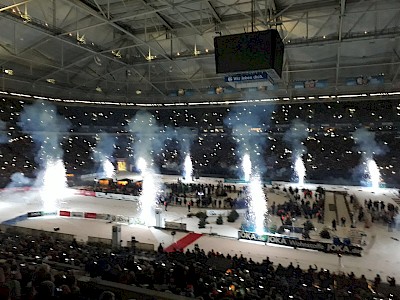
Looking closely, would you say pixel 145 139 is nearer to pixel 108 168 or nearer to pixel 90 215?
pixel 108 168

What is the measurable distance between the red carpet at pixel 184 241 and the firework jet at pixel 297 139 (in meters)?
24.7

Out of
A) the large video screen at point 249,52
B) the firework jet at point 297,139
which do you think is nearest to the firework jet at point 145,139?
the firework jet at point 297,139

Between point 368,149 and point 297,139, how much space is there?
797cm

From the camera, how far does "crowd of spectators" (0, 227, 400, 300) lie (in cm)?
495

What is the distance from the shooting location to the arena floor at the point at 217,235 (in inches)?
504

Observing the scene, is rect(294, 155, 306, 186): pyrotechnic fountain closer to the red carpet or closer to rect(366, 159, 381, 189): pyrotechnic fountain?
rect(366, 159, 381, 189): pyrotechnic fountain

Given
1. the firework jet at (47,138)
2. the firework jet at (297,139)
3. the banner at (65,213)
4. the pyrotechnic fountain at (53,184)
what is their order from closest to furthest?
the banner at (65,213)
the pyrotechnic fountain at (53,184)
the firework jet at (47,138)
the firework jet at (297,139)

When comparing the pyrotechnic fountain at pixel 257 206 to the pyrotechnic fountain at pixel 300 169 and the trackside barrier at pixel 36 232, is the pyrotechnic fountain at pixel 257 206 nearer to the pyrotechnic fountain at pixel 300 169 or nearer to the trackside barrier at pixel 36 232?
the pyrotechnic fountain at pixel 300 169

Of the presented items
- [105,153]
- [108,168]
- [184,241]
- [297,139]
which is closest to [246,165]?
[297,139]

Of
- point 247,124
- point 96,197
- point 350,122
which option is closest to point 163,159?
point 247,124

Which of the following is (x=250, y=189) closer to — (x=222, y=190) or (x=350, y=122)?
(x=222, y=190)

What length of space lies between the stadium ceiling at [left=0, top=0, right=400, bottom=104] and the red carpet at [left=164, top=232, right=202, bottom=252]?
31.7 ft

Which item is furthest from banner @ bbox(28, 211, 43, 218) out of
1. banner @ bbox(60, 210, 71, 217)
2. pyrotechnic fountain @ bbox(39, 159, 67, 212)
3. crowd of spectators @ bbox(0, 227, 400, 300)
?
crowd of spectators @ bbox(0, 227, 400, 300)

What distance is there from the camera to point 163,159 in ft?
147
